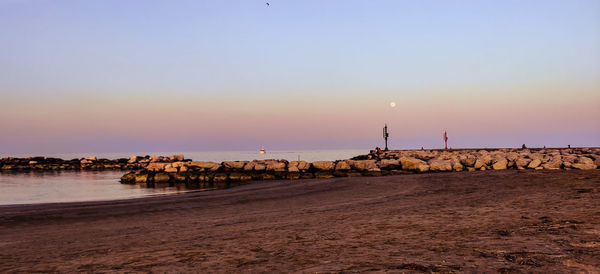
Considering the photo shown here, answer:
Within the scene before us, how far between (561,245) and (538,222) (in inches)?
66.4

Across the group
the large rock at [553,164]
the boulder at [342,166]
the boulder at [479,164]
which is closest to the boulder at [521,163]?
the large rock at [553,164]

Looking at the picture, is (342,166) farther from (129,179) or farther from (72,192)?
(72,192)

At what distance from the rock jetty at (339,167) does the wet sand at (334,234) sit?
8388 millimetres

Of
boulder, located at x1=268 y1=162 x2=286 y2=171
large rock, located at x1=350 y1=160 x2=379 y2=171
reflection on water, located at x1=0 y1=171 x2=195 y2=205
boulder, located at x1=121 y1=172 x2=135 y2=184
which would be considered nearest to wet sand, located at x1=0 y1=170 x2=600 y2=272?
reflection on water, located at x1=0 y1=171 x2=195 y2=205

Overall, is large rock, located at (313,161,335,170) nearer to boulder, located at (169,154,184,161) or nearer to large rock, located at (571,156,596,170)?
large rock, located at (571,156,596,170)

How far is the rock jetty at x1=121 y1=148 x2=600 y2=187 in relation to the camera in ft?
63.5

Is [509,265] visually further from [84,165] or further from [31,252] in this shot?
[84,165]

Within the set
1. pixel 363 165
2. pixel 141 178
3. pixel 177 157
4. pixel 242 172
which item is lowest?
pixel 141 178

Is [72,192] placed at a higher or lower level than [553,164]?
lower

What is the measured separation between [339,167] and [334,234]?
16413mm

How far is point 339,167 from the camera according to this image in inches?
885

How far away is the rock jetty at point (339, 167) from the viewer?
19344mm

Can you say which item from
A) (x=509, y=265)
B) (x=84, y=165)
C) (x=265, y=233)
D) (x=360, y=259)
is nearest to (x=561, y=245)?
(x=509, y=265)

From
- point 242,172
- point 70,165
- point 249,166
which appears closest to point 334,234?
point 242,172
